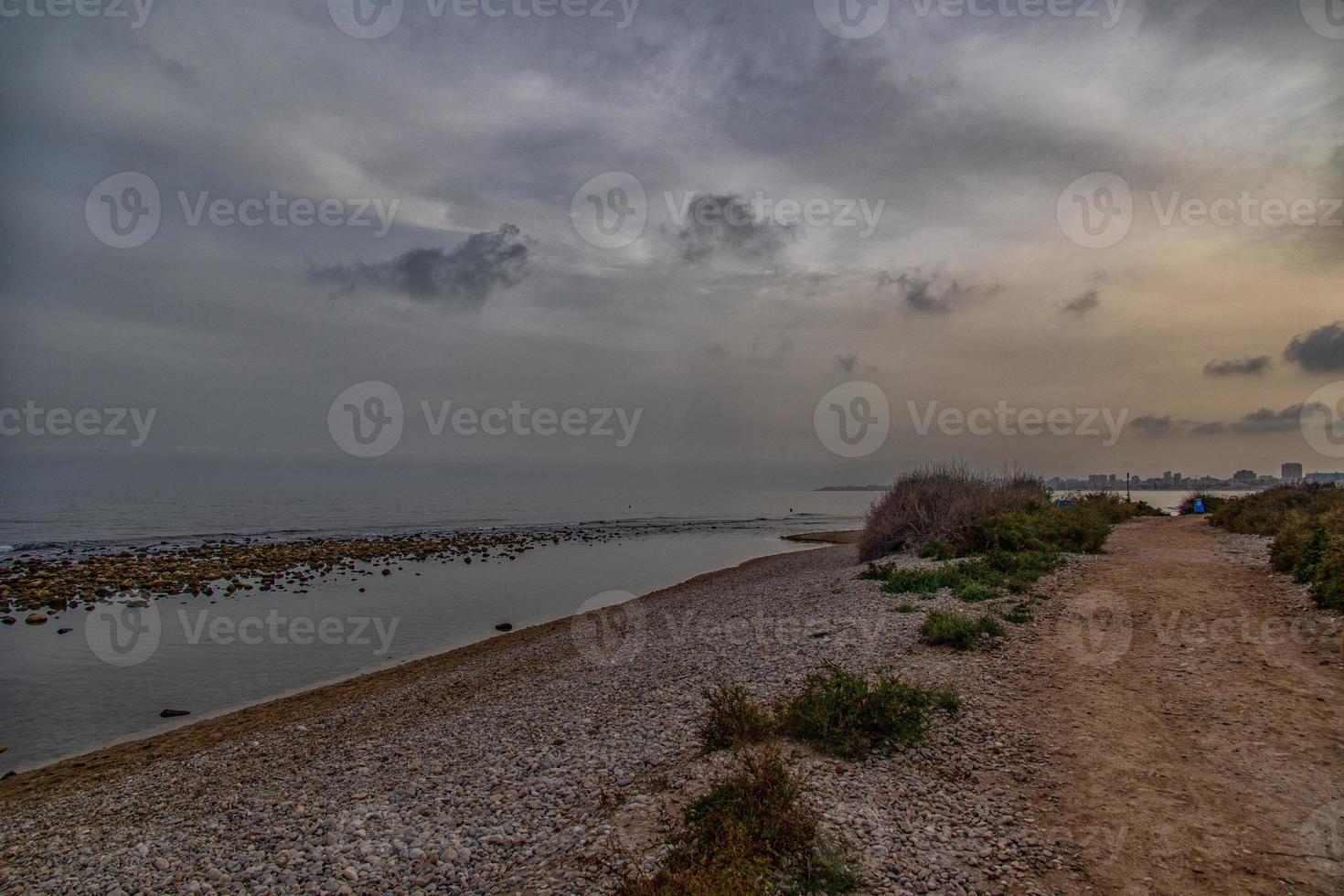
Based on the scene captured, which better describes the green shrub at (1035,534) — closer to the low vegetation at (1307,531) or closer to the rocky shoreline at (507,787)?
the low vegetation at (1307,531)

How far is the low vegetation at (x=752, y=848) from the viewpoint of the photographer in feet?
13.9

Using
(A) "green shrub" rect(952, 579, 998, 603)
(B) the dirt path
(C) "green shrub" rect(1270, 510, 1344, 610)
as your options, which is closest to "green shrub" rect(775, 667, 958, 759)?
(B) the dirt path

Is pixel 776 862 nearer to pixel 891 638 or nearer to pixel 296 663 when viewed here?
pixel 891 638

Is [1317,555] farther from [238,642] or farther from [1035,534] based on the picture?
[238,642]

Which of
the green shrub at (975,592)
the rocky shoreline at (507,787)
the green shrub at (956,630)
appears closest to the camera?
the rocky shoreline at (507,787)

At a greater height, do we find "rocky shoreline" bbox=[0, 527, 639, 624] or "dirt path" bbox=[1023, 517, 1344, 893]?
"dirt path" bbox=[1023, 517, 1344, 893]

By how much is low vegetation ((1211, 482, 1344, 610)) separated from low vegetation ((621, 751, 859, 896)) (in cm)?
1147

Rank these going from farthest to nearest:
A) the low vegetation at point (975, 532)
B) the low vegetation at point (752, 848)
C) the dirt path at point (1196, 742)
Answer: the low vegetation at point (975, 532)
the dirt path at point (1196, 742)
the low vegetation at point (752, 848)

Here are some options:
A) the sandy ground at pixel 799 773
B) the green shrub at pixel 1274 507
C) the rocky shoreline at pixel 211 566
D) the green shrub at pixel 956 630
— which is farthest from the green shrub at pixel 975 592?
the rocky shoreline at pixel 211 566

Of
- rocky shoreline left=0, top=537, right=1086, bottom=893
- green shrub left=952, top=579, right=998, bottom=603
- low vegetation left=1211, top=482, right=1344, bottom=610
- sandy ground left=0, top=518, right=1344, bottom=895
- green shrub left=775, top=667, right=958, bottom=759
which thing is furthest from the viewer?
green shrub left=952, top=579, right=998, bottom=603

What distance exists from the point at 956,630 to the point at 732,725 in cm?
506

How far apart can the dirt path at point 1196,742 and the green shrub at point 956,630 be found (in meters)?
0.76

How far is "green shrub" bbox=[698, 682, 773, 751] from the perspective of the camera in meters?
6.90

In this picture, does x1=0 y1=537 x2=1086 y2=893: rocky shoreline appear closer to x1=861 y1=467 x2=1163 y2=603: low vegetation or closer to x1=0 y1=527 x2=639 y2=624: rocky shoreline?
Result: x1=861 y1=467 x2=1163 y2=603: low vegetation
